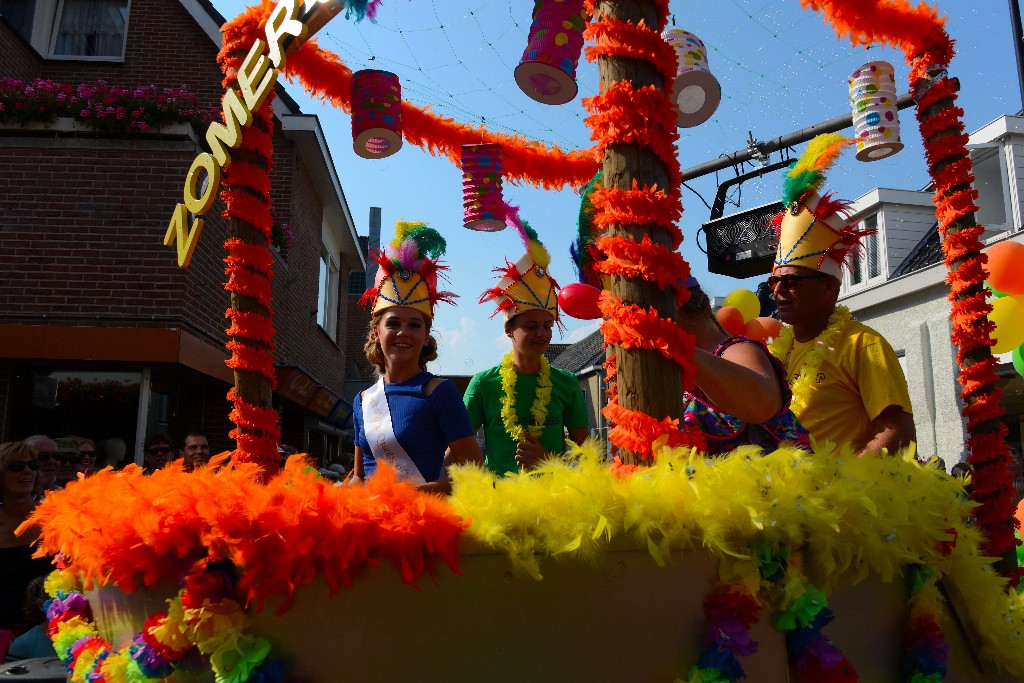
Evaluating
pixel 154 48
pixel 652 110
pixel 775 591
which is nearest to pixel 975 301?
pixel 652 110

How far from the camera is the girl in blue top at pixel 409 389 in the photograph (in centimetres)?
299

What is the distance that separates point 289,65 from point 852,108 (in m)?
3.62

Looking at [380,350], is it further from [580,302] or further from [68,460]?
[68,460]

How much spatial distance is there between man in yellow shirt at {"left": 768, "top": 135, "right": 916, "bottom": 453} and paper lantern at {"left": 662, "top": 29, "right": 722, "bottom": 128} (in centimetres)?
114

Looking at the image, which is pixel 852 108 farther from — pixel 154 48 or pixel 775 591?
pixel 154 48

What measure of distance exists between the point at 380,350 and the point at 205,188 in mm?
1077

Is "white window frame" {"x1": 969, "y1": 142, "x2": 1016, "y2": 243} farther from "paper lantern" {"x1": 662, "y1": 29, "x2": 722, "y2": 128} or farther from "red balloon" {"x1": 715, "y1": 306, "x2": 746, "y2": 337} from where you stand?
"paper lantern" {"x1": 662, "y1": 29, "x2": 722, "y2": 128}


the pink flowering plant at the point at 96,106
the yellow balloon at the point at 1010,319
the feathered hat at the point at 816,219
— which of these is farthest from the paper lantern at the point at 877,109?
the pink flowering plant at the point at 96,106

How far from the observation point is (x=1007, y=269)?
18.9 ft

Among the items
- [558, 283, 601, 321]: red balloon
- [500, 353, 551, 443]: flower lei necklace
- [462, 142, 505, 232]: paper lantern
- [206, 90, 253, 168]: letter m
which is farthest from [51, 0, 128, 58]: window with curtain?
[558, 283, 601, 321]: red balloon

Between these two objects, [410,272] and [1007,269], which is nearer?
[410,272]

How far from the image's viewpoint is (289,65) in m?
4.22

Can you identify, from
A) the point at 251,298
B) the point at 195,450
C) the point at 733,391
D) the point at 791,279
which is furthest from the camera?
the point at 195,450

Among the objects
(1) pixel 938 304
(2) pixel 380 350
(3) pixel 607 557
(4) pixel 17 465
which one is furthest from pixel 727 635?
(1) pixel 938 304
